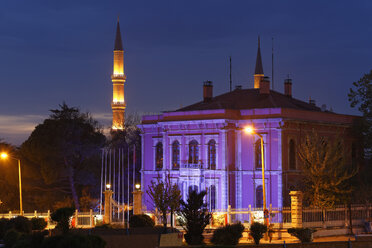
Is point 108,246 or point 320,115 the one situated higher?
point 320,115

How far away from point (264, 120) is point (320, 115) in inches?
231

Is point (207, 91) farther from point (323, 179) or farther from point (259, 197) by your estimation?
point (323, 179)

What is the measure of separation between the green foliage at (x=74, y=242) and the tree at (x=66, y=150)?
40.6 metres

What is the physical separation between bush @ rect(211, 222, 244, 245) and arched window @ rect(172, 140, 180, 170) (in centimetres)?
3008

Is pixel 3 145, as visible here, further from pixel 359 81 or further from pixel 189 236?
pixel 189 236

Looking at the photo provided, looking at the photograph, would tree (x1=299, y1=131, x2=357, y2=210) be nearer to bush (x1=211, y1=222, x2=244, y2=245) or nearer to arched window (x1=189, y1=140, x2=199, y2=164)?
arched window (x1=189, y1=140, x2=199, y2=164)

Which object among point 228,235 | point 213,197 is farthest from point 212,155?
point 228,235

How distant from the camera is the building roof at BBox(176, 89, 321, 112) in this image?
62.7 m

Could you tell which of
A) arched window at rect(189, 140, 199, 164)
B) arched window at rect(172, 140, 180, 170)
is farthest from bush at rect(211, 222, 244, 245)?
arched window at rect(172, 140, 180, 170)

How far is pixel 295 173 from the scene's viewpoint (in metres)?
59.3

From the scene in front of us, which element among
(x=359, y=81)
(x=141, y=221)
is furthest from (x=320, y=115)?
(x=141, y=221)

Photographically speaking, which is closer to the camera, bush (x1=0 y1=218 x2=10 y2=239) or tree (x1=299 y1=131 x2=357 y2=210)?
bush (x1=0 y1=218 x2=10 y2=239)

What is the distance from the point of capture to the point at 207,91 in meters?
67.5

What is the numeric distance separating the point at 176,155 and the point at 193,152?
5.54 feet
